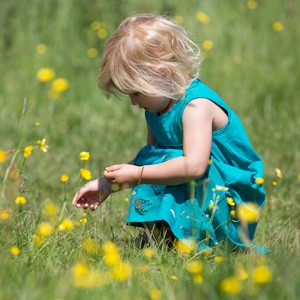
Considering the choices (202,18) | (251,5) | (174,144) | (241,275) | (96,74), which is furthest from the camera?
(251,5)

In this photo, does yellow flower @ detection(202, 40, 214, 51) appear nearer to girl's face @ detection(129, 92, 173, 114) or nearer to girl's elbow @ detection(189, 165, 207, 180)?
girl's face @ detection(129, 92, 173, 114)

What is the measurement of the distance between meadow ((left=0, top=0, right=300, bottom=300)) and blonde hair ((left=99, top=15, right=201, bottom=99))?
10.0 inches

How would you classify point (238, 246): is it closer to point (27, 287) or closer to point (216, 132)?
point (216, 132)

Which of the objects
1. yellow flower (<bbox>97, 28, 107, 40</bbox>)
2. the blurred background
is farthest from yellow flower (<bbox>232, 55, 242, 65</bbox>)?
yellow flower (<bbox>97, 28, 107, 40</bbox>)

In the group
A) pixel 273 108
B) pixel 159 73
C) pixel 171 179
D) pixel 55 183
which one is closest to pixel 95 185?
pixel 171 179

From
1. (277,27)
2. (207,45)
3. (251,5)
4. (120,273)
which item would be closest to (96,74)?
(207,45)

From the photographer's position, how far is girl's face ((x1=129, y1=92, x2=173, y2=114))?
282 centimetres

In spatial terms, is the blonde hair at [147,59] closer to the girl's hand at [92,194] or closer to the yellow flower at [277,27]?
the girl's hand at [92,194]

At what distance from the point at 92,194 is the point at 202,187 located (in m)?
0.41

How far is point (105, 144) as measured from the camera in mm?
4664

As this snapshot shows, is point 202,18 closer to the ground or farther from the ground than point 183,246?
farther from the ground

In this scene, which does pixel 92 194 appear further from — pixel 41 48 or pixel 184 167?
pixel 41 48

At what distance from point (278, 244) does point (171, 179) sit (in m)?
0.49

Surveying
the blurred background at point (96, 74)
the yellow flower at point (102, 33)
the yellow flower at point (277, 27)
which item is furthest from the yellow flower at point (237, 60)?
the yellow flower at point (102, 33)
